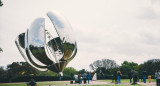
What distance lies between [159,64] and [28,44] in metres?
59.5

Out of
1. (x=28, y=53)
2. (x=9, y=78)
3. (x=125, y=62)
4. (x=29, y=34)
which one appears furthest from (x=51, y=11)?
(x=125, y=62)

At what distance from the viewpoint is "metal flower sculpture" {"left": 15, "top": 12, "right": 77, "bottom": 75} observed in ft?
89.7

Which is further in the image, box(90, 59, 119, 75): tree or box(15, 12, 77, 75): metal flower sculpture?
box(90, 59, 119, 75): tree

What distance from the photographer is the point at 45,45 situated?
29438mm

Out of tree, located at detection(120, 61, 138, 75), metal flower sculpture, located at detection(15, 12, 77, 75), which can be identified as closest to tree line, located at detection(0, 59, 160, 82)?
tree, located at detection(120, 61, 138, 75)

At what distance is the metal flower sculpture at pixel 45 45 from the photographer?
27.3m

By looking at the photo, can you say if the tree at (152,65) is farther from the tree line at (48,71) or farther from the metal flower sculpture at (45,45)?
the metal flower sculpture at (45,45)

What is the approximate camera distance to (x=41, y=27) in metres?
29.3

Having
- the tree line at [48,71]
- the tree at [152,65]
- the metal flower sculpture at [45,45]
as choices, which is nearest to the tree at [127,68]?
the tree line at [48,71]

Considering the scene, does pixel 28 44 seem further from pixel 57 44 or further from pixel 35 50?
pixel 57 44

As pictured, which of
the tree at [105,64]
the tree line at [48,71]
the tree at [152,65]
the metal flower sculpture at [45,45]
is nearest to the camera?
the metal flower sculpture at [45,45]

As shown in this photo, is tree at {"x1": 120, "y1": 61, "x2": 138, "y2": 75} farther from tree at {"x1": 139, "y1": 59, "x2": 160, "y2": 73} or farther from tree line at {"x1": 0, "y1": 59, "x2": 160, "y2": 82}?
tree at {"x1": 139, "y1": 59, "x2": 160, "y2": 73}

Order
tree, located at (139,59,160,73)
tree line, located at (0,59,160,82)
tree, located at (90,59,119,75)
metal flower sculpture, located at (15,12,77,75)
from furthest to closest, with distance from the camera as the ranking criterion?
tree, located at (90,59,119,75) < tree, located at (139,59,160,73) < tree line, located at (0,59,160,82) < metal flower sculpture, located at (15,12,77,75)

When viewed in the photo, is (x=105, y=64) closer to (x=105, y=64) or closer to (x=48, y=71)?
(x=105, y=64)
